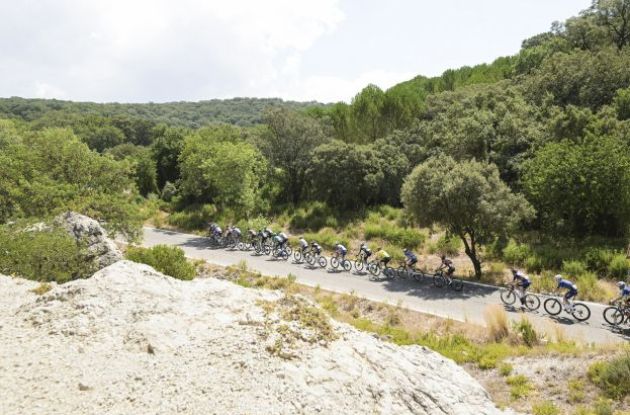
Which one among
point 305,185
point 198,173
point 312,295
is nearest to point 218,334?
point 312,295

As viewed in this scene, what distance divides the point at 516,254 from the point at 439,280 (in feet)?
17.9

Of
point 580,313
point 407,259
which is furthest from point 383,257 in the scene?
point 580,313

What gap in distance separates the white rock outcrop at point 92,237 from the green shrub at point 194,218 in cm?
2005

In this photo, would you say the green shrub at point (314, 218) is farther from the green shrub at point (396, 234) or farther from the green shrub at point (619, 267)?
the green shrub at point (619, 267)

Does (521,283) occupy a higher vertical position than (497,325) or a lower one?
higher

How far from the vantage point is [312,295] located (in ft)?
69.3

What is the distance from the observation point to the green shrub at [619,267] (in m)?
20.6

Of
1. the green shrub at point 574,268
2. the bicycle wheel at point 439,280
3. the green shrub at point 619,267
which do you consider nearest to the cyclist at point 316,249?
the bicycle wheel at point 439,280

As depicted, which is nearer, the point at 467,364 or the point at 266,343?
the point at 266,343

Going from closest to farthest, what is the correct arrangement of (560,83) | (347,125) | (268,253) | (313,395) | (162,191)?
(313,395)
(268,253)
(560,83)
(347,125)
(162,191)

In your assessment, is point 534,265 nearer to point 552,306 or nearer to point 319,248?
point 552,306

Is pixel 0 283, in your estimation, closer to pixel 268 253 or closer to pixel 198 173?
pixel 268 253

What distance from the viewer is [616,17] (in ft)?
148

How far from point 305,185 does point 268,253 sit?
1425 centimetres
